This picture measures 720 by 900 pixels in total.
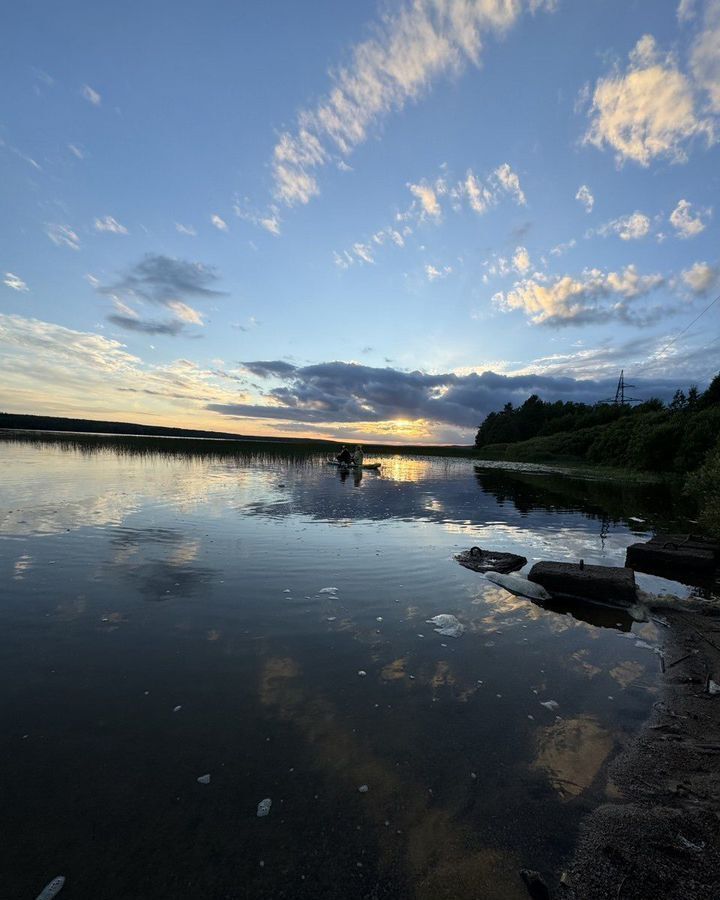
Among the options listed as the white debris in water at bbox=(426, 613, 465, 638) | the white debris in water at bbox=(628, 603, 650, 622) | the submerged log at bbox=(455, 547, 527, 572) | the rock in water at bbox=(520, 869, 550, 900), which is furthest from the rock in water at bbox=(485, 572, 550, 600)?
the rock in water at bbox=(520, 869, 550, 900)

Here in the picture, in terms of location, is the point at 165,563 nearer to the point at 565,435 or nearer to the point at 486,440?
the point at 565,435

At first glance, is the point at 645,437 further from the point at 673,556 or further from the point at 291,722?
the point at 291,722

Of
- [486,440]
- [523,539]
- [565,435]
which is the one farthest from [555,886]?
[486,440]

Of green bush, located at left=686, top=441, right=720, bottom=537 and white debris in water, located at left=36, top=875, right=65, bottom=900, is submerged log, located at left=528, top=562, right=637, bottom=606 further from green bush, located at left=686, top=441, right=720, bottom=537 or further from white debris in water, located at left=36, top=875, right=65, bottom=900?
white debris in water, located at left=36, top=875, right=65, bottom=900

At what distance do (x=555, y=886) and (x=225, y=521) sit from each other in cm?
1678

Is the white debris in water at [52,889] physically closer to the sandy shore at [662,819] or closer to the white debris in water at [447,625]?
the sandy shore at [662,819]

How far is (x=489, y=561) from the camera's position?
45.4 ft

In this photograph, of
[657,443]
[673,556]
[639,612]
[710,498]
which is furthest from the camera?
[657,443]

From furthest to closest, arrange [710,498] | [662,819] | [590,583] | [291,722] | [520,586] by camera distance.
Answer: [710,498] → [520,586] → [590,583] → [291,722] → [662,819]

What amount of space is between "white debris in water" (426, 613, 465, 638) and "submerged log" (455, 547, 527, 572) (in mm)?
4171

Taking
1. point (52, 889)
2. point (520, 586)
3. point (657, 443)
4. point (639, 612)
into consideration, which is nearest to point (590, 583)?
point (639, 612)

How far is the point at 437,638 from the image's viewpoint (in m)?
8.59

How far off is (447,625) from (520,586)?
142 inches

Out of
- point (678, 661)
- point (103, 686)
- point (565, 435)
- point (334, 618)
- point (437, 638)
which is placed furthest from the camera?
point (565, 435)
